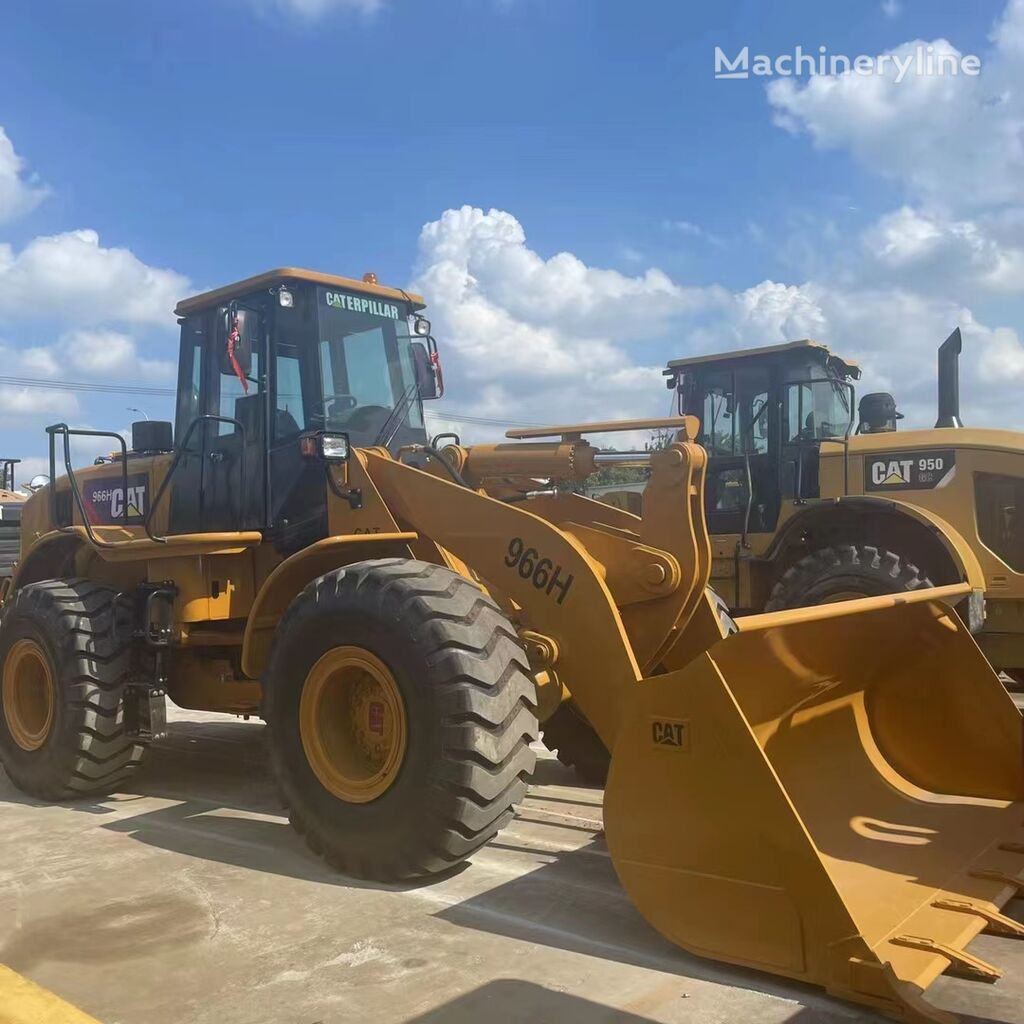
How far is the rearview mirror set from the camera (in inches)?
261

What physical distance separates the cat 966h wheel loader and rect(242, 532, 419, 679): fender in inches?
0.7

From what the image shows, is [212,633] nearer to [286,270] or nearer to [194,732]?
[286,270]

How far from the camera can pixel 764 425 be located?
31.0 feet

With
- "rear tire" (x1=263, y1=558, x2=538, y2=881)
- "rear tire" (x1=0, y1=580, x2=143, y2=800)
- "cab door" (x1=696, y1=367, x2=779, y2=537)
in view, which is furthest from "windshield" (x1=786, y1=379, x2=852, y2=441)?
"rear tire" (x1=0, y1=580, x2=143, y2=800)

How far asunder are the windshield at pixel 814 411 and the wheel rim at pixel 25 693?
6445 millimetres

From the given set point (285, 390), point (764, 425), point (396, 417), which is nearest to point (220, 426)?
point (285, 390)

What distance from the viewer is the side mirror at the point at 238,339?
5.84 metres

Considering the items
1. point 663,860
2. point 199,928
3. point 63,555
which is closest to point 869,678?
point 663,860

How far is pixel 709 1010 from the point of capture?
3170mm

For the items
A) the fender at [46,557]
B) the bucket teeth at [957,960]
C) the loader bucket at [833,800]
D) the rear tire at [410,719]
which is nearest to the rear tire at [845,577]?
the loader bucket at [833,800]

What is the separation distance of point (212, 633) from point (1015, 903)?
4.43 meters

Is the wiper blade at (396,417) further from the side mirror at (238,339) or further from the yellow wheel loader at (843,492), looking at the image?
the yellow wheel loader at (843,492)

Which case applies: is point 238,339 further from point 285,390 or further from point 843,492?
point 843,492

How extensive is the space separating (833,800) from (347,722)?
Answer: 7.38 feet
